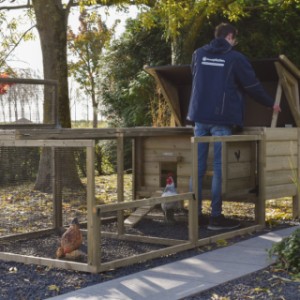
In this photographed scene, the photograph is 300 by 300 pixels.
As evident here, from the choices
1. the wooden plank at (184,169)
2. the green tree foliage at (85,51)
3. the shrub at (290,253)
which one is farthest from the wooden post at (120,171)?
the green tree foliage at (85,51)

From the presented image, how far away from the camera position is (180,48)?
12438 mm

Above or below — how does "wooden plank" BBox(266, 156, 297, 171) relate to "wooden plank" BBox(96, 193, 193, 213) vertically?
above

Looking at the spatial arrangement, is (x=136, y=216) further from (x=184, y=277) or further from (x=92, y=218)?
(x=184, y=277)

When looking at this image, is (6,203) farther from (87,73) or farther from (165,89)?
(87,73)

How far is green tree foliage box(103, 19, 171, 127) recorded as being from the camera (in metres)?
14.8

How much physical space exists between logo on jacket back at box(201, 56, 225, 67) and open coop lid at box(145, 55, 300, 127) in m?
0.75

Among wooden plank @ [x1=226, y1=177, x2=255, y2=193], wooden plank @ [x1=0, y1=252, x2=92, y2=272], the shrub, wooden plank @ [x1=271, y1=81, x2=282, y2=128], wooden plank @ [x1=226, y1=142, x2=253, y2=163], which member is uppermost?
wooden plank @ [x1=271, y1=81, x2=282, y2=128]

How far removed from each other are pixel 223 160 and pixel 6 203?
7.40 feet

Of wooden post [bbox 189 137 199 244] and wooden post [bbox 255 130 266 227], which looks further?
wooden post [bbox 255 130 266 227]

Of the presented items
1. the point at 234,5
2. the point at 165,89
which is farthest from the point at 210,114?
the point at 234,5

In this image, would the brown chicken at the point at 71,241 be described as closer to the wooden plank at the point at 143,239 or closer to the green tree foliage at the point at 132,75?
the wooden plank at the point at 143,239

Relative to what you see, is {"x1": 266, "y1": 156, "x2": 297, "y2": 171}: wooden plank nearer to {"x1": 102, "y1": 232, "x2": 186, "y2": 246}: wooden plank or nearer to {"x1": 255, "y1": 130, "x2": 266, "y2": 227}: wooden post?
{"x1": 255, "y1": 130, "x2": 266, "y2": 227}: wooden post

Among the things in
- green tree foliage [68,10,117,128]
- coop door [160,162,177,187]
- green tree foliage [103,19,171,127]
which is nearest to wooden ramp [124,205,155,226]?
coop door [160,162,177,187]

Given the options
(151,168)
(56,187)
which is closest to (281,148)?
(151,168)
